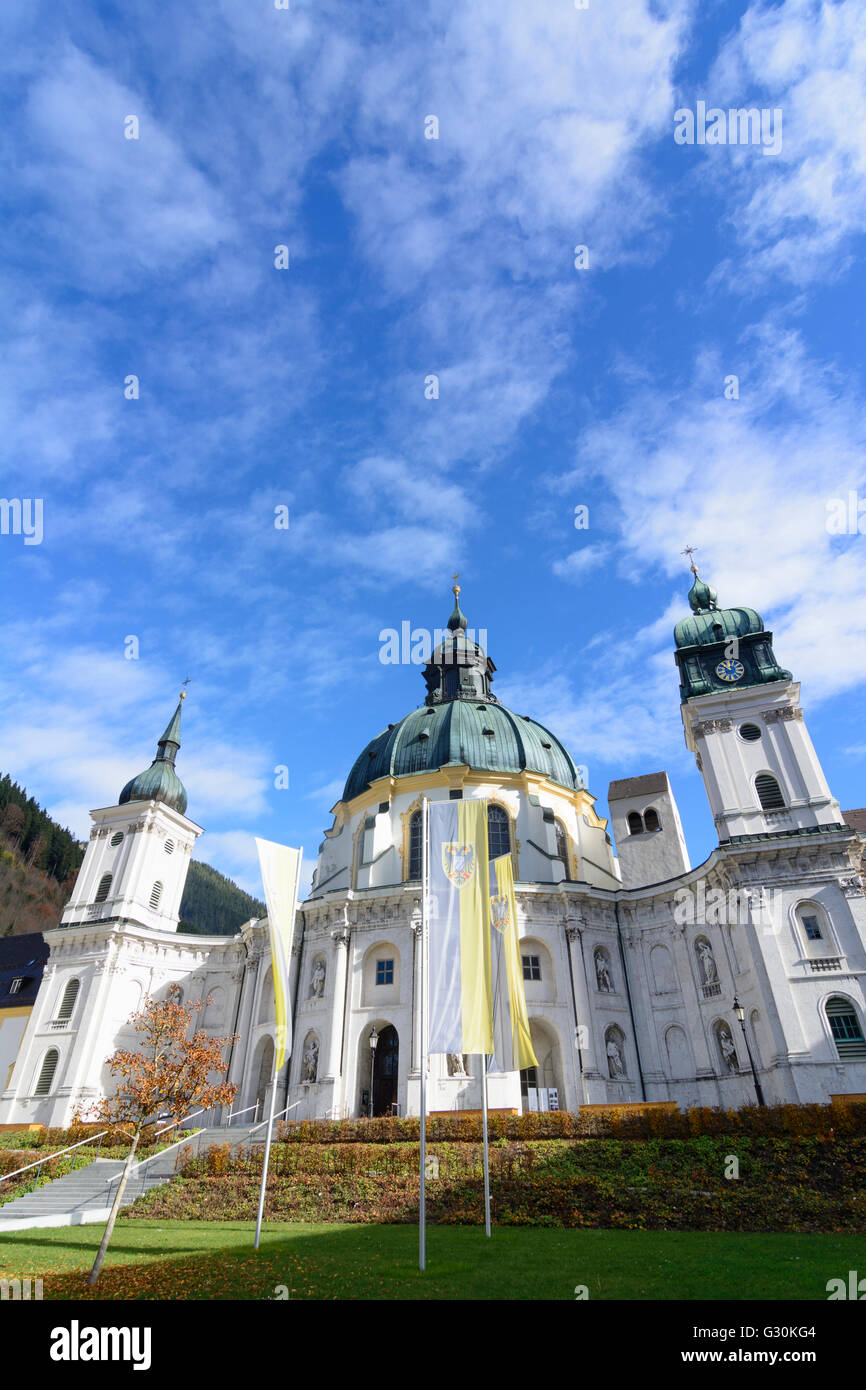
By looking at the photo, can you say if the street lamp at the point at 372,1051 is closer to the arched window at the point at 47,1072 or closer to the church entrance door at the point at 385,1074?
the church entrance door at the point at 385,1074

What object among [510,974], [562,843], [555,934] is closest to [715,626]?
[562,843]

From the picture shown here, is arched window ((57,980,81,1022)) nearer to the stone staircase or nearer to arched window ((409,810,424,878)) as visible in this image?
→ the stone staircase

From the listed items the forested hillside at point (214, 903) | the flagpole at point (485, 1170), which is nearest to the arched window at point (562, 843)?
the flagpole at point (485, 1170)

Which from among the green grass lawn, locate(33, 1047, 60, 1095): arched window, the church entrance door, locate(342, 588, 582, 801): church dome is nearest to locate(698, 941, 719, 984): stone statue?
locate(342, 588, 582, 801): church dome

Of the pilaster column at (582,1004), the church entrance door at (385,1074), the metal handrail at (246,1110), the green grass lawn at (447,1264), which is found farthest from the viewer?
the church entrance door at (385,1074)

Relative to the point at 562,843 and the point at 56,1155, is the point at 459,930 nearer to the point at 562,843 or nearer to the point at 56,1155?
the point at 56,1155

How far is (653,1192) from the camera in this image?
71.4ft

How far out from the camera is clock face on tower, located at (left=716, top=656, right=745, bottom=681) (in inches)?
1670

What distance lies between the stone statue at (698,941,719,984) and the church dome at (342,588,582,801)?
47.7 ft

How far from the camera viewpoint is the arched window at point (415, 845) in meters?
45.1

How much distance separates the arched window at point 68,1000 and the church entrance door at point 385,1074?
20.1 meters

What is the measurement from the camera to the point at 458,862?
1836 cm

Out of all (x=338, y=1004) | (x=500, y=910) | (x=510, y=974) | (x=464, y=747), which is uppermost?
(x=464, y=747)

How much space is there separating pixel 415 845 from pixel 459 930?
2864 centimetres
